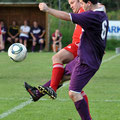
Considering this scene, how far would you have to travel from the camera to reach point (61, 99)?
27.0ft

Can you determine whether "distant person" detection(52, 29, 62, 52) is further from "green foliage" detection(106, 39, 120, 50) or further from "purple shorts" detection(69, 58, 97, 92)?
"purple shorts" detection(69, 58, 97, 92)

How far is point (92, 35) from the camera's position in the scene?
5.59 metres

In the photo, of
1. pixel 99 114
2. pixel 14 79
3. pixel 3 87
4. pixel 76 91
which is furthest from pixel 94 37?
pixel 14 79

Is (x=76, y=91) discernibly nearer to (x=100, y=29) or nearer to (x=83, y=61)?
(x=83, y=61)

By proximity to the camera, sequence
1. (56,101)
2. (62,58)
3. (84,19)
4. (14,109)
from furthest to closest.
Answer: (56,101)
(14,109)
(62,58)
(84,19)

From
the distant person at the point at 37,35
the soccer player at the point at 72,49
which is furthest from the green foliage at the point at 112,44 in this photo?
the soccer player at the point at 72,49

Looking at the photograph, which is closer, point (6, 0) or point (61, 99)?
point (61, 99)

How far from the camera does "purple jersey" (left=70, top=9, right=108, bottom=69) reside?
5457mm

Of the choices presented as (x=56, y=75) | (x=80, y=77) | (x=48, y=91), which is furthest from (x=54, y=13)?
(x=56, y=75)

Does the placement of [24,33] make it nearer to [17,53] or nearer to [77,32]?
[17,53]

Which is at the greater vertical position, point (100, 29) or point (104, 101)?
point (100, 29)

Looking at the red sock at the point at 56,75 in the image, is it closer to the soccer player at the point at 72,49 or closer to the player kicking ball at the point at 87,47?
the soccer player at the point at 72,49

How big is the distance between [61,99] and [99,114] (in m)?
1.50

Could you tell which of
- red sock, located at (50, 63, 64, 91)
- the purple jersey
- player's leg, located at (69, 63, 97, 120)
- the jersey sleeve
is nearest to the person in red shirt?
red sock, located at (50, 63, 64, 91)
